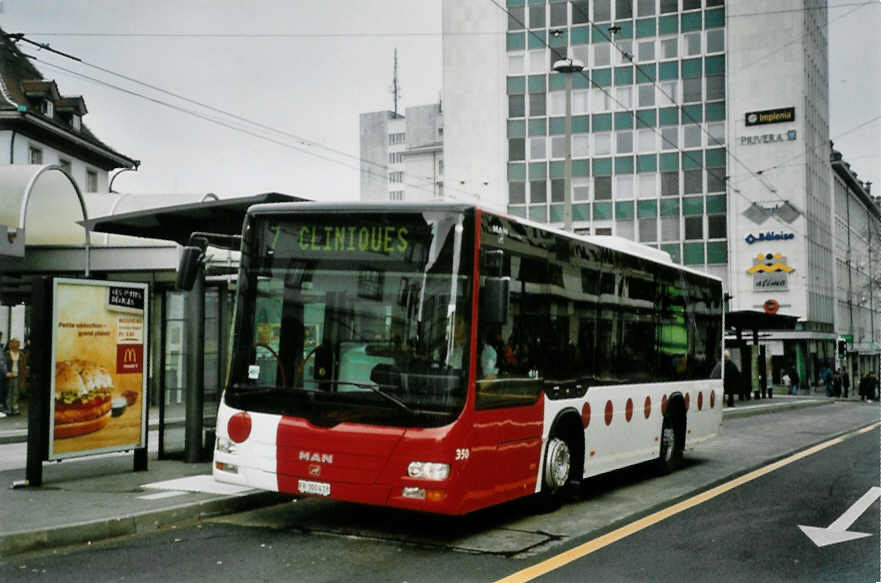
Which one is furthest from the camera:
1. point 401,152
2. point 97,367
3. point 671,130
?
point 401,152

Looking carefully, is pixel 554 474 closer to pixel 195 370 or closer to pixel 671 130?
pixel 195 370

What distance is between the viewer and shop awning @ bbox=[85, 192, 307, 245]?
1092 centimetres

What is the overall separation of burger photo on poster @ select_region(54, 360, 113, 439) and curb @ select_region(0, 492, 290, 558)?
209 cm

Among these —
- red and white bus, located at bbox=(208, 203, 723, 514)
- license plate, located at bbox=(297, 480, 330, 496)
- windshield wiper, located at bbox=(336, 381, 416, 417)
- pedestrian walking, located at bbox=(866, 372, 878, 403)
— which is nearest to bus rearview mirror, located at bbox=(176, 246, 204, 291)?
red and white bus, located at bbox=(208, 203, 723, 514)

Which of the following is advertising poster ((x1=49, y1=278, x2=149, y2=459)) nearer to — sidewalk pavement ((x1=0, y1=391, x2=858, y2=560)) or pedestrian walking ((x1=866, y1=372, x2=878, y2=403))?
sidewalk pavement ((x1=0, y1=391, x2=858, y2=560))

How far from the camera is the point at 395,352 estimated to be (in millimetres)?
8219

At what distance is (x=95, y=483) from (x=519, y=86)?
54493 millimetres

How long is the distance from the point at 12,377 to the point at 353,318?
1554cm

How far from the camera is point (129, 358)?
11383 millimetres

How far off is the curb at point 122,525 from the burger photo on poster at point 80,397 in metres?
2.09

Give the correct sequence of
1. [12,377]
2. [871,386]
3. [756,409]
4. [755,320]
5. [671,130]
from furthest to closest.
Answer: [671,130] → [871,386] → [755,320] → [756,409] → [12,377]

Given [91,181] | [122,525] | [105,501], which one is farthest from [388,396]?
[91,181]

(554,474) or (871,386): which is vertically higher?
(554,474)

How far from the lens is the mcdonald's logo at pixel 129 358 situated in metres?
11.2
